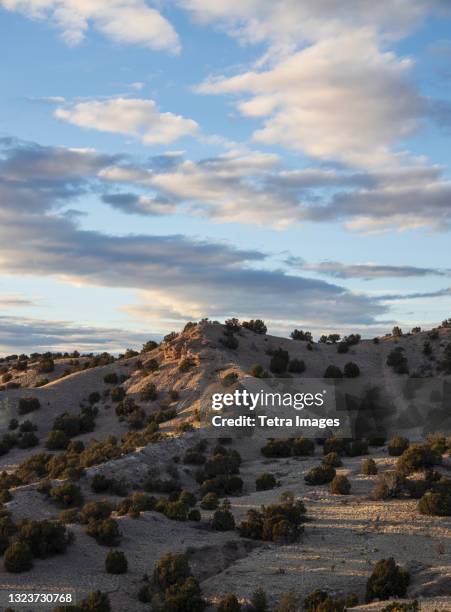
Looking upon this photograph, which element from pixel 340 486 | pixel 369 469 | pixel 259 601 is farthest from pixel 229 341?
pixel 259 601

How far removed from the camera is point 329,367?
236 ft

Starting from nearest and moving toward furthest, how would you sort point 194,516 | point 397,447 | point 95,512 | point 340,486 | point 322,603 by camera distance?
point 322,603 → point 95,512 → point 194,516 → point 340,486 → point 397,447

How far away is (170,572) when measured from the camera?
76.2 feet

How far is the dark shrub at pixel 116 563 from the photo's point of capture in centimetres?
2416

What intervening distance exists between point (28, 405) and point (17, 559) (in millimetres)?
43802

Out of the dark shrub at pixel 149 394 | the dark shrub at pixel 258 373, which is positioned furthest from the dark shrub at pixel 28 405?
the dark shrub at pixel 258 373

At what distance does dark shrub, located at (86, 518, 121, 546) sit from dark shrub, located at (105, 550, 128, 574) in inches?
88.8

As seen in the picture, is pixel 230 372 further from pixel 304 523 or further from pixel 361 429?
pixel 304 523

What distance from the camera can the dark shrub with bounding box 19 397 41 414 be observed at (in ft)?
214

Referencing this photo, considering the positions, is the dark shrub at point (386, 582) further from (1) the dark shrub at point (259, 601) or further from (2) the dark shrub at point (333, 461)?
(2) the dark shrub at point (333, 461)

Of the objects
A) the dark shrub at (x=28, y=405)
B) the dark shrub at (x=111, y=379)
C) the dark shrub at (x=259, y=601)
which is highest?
the dark shrub at (x=111, y=379)

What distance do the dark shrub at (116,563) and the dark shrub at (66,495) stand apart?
9.53 metres

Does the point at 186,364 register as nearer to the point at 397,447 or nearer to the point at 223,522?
the point at 397,447

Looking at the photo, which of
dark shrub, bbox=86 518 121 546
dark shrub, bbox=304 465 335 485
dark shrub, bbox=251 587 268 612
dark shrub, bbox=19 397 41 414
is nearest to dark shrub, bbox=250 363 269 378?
dark shrub, bbox=19 397 41 414
